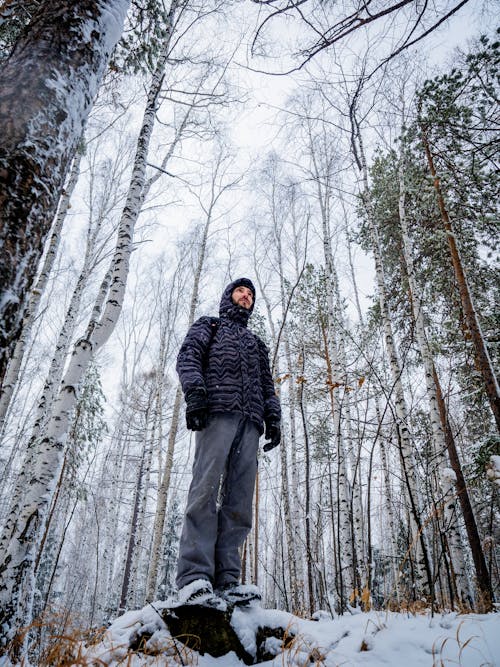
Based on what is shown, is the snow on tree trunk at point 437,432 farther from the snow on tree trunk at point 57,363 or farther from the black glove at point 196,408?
the snow on tree trunk at point 57,363

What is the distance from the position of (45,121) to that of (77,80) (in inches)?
12.4

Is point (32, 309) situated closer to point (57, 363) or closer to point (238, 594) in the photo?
point (57, 363)

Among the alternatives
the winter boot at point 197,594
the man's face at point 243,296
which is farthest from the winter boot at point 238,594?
the man's face at point 243,296

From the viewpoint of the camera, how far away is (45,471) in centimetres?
251

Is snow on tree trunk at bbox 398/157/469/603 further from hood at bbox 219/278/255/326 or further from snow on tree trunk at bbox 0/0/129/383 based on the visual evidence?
snow on tree trunk at bbox 0/0/129/383

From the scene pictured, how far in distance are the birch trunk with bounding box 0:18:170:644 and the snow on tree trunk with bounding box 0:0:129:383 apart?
1.75 m

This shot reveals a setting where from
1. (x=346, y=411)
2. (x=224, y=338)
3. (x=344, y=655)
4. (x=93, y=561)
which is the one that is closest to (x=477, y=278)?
(x=346, y=411)

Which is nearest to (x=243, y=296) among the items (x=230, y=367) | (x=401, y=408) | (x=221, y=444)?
(x=230, y=367)

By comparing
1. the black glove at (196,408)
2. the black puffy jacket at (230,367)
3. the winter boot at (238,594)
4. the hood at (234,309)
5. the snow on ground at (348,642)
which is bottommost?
the snow on ground at (348,642)

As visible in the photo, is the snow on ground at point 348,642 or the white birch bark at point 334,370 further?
the white birch bark at point 334,370

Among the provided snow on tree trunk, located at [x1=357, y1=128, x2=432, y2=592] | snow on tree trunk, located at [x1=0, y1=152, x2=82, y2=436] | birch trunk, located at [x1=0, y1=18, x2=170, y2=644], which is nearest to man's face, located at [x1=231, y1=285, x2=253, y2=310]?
birch trunk, located at [x1=0, y1=18, x2=170, y2=644]

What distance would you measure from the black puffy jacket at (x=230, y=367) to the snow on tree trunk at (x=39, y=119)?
56.1 inches

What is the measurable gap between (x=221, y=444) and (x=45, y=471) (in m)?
1.32

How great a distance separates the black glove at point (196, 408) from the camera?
7.38 feet
